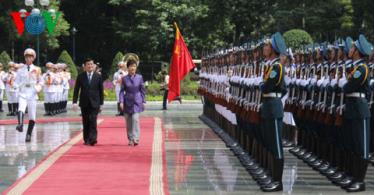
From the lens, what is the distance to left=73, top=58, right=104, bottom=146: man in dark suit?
17.8 meters

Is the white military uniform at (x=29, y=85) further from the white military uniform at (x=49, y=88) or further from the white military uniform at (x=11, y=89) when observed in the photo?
the white military uniform at (x=49, y=88)

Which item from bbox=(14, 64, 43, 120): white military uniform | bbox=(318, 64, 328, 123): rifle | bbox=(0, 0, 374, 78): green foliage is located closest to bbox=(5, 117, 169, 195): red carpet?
bbox=(14, 64, 43, 120): white military uniform

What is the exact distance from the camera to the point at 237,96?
1371cm

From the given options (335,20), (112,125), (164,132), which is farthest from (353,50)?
(335,20)

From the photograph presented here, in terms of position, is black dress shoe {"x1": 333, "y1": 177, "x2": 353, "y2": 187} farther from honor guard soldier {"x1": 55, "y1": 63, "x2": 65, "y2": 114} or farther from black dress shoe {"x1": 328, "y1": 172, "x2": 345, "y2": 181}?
honor guard soldier {"x1": 55, "y1": 63, "x2": 65, "y2": 114}

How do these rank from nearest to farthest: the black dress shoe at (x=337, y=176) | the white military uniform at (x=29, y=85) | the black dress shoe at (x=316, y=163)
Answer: the black dress shoe at (x=337, y=176)
the black dress shoe at (x=316, y=163)
the white military uniform at (x=29, y=85)

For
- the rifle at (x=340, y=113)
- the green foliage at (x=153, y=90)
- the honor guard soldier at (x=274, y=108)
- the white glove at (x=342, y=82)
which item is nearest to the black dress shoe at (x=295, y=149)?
the rifle at (x=340, y=113)

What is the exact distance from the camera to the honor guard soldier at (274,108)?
1091 centimetres

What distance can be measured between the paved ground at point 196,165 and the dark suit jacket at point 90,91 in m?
1.03

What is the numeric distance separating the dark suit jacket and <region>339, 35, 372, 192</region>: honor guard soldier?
7.61m

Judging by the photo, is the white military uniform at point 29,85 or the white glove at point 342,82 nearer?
the white glove at point 342,82

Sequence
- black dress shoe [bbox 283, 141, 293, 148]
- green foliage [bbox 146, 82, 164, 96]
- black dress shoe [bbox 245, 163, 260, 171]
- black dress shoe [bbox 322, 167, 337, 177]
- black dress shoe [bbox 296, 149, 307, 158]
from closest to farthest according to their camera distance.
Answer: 1. black dress shoe [bbox 322, 167, 337, 177]
2. black dress shoe [bbox 245, 163, 260, 171]
3. black dress shoe [bbox 296, 149, 307, 158]
4. black dress shoe [bbox 283, 141, 293, 148]
5. green foliage [bbox 146, 82, 164, 96]

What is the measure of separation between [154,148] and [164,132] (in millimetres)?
4752

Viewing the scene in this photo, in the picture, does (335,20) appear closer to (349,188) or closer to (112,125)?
(112,125)
